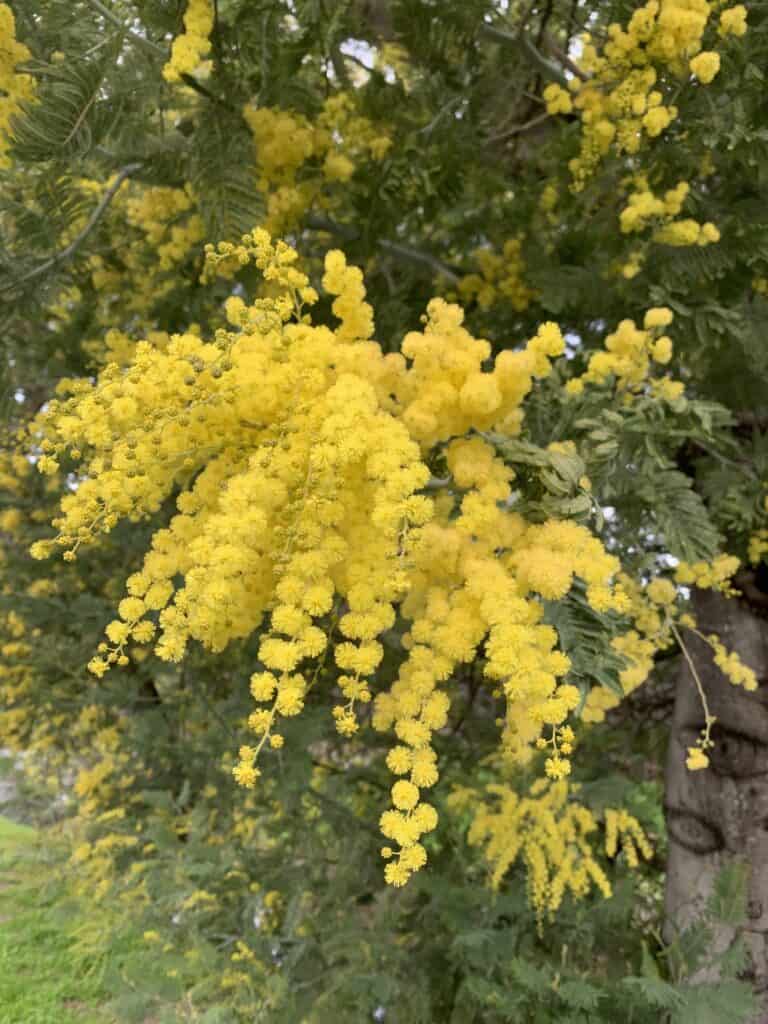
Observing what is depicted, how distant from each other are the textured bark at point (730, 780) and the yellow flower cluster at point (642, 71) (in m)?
1.80

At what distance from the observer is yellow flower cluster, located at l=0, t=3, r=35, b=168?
4.86ft

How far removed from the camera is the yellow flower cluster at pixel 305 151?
1863 millimetres

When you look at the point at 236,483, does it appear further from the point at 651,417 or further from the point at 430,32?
the point at 430,32

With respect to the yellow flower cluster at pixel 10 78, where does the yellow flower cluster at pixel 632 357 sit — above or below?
below

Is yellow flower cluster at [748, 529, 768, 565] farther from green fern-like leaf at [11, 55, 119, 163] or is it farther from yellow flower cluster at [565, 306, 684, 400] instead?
green fern-like leaf at [11, 55, 119, 163]

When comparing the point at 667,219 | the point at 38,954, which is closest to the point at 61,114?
the point at 667,219

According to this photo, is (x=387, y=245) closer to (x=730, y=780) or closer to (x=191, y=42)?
(x=191, y=42)

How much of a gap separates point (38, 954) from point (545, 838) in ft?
10.8

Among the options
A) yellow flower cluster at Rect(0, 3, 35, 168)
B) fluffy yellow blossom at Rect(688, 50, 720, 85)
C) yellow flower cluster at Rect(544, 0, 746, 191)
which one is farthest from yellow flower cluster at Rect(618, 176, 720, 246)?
yellow flower cluster at Rect(0, 3, 35, 168)

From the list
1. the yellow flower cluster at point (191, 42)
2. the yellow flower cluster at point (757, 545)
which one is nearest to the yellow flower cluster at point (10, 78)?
the yellow flower cluster at point (191, 42)

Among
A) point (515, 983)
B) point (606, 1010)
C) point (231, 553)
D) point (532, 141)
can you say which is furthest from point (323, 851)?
point (532, 141)

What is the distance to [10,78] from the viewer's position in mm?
1537

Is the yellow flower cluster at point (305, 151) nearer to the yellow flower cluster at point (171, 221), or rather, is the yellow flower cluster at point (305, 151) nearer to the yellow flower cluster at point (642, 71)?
the yellow flower cluster at point (171, 221)

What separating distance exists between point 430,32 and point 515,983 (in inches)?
135
